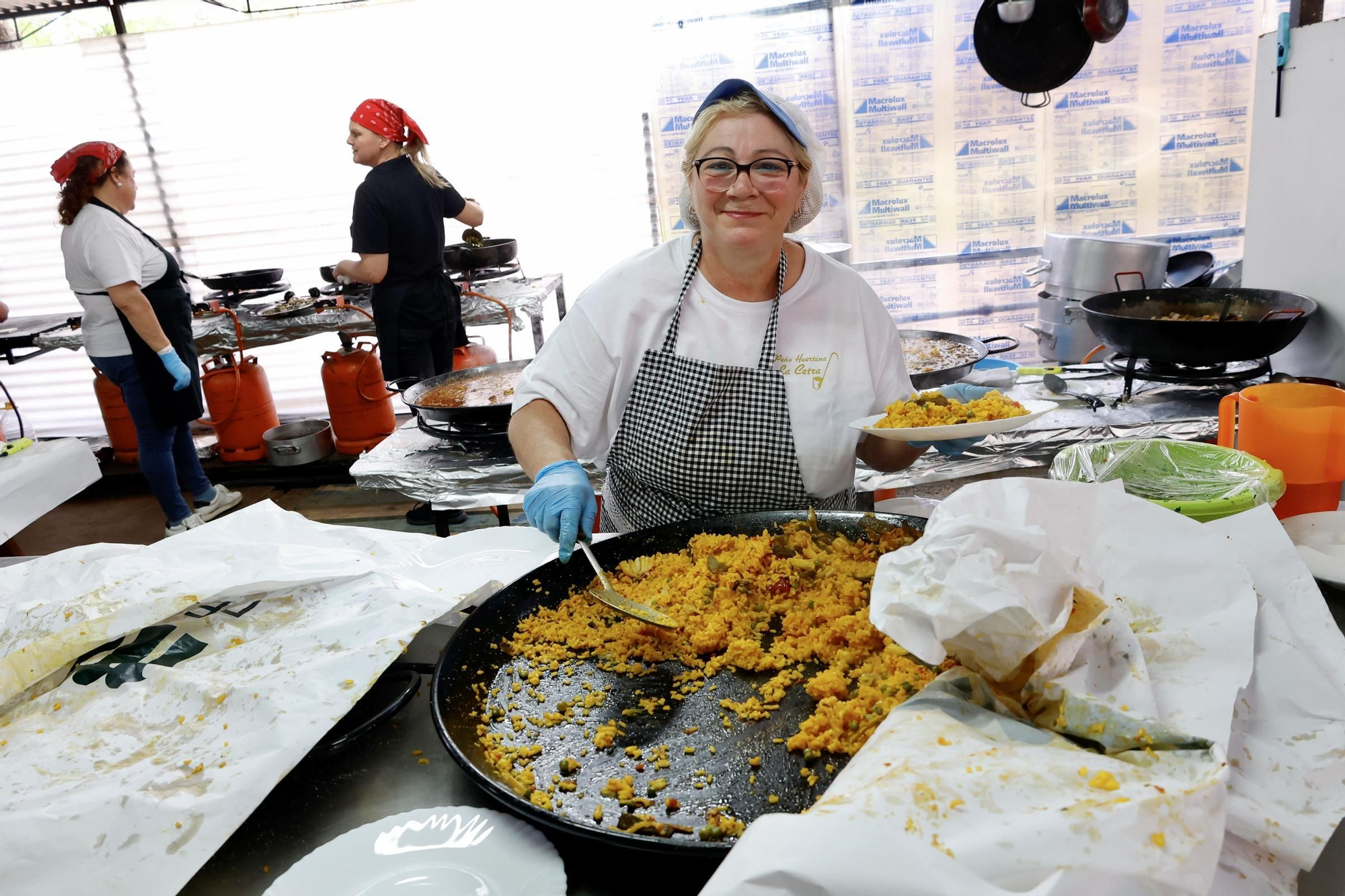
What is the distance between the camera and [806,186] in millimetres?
2180

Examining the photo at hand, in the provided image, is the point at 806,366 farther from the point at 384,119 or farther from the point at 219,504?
the point at 219,504

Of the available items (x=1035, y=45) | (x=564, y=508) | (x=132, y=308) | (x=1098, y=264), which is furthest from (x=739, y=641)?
(x=132, y=308)

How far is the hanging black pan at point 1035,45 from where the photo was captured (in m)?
3.82


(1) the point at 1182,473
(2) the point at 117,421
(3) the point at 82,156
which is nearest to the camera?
(1) the point at 1182,473

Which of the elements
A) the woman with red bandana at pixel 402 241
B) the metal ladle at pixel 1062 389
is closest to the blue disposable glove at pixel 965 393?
the metal ladle at pixel 1062 389

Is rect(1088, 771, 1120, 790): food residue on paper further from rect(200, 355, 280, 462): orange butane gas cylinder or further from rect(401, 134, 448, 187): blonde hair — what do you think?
rect(200, 355, 280, 462): orange butane gas cylinder

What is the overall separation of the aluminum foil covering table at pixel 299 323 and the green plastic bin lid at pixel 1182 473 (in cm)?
426

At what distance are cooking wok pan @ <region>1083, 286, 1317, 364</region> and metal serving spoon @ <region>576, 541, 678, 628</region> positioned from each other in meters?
2.15

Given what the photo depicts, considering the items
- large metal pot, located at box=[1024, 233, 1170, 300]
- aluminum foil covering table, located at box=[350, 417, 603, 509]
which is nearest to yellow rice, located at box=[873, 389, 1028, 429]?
aluminum foil covering table, located at box=[350, 417, 603, 509]

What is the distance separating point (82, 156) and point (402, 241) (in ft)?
5.40

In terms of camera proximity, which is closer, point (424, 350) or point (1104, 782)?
point (1104, 782)

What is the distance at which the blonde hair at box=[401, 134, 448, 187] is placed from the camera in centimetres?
478

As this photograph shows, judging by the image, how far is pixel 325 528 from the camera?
1.83m

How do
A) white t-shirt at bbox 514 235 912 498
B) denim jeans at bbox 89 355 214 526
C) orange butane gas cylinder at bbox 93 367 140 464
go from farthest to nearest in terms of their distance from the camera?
orange butane gas cylinder at bbox 93 367 140 464 < denim jeans at bbox 89 355 214 526 < white t-shirt at bbox 514 235 912 498
